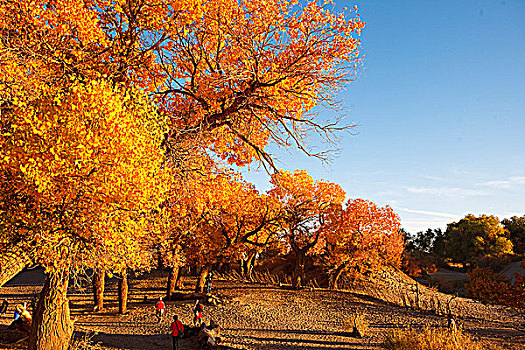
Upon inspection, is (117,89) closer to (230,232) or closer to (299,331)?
(299,331)

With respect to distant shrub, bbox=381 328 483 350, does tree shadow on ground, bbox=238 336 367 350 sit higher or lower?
lower

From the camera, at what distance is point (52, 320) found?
9.21 meters

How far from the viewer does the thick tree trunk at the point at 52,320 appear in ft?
29.7

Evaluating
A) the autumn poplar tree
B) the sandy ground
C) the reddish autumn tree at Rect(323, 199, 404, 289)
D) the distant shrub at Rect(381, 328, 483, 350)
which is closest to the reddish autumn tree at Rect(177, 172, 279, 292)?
the sandy ground

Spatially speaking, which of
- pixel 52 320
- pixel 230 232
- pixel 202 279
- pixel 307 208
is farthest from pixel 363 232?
pixel 52 320

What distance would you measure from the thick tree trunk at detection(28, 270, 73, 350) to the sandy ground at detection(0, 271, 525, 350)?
8.74 ft

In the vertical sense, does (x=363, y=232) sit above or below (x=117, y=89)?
below

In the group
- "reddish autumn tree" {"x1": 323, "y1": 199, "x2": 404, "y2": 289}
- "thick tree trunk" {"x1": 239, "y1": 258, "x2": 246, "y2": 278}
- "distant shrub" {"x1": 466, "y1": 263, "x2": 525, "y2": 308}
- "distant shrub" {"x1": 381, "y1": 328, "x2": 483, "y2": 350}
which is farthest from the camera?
"thick tree trunk" {"x1": 239, "y1": 258, "x2": 246, "y2": 278}

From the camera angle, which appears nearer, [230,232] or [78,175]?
[78,175]

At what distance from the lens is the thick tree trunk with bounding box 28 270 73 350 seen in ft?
29.7

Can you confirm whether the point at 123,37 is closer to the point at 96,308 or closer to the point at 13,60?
the point at 13,60

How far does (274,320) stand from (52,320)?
1045 cm

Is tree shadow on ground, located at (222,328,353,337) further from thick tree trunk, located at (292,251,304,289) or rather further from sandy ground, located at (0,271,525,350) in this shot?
thick tree trunk, located at (292,251,304,289)

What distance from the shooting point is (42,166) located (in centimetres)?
682
